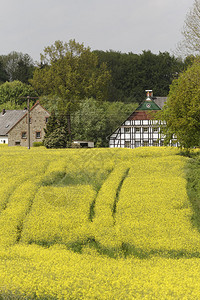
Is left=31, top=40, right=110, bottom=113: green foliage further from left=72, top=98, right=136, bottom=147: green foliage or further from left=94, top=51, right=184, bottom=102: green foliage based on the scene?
left=94, top=51, right=184, bottom=102: green foliage

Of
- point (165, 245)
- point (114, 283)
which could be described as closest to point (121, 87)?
point (165, 245)

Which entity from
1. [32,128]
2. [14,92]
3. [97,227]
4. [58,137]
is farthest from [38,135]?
[97,227]

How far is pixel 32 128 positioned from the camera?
75938 millimetres

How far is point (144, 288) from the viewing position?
13703 millimetres

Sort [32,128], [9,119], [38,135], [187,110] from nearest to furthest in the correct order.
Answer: [187,110]
[32,128]
[38,135]
[9,119]

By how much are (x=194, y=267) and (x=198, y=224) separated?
24.1 feet

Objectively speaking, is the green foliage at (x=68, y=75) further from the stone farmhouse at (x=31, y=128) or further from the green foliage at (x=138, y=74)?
the green foliage at (x=138, y=74)

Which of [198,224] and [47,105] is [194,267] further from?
[47,105]

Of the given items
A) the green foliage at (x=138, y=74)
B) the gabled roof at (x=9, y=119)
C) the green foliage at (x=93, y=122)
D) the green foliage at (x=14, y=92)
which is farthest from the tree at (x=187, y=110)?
the green foliage at (x=14, y=92)

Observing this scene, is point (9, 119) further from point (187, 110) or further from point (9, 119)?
point (187, 110)

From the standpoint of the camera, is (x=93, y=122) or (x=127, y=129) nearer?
(x=127, y=129)

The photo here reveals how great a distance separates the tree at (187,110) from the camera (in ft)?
111

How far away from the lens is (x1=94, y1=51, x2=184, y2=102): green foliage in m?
106

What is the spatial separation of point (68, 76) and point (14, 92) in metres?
39.9
